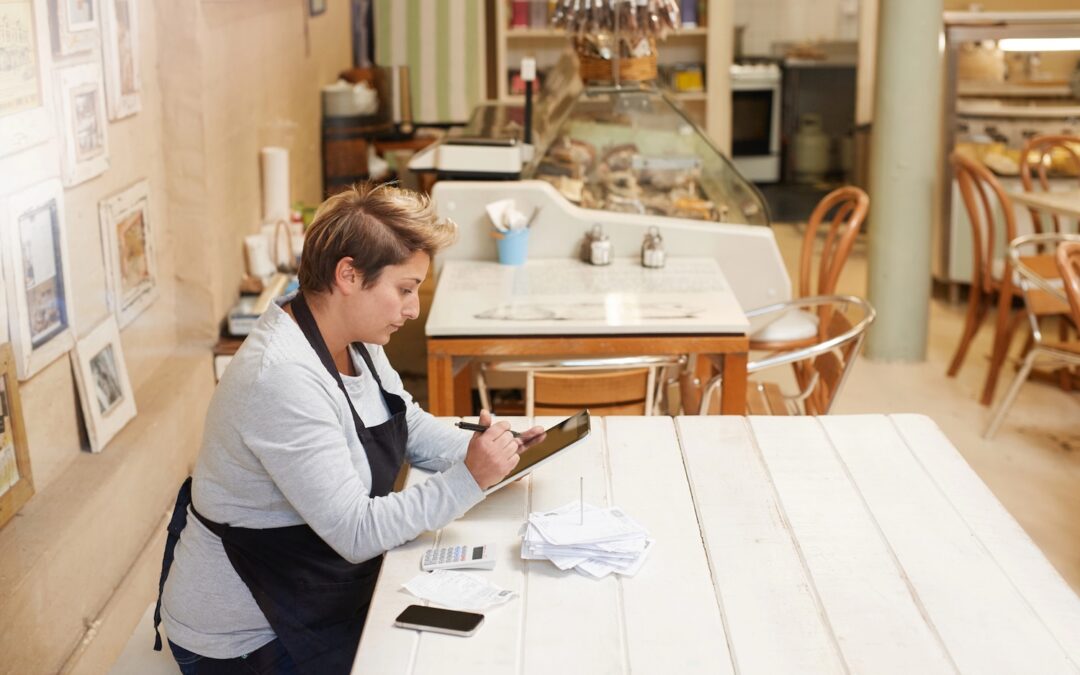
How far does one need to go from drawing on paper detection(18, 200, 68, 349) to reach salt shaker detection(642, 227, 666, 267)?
1.97m

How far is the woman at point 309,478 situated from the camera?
6.74ft

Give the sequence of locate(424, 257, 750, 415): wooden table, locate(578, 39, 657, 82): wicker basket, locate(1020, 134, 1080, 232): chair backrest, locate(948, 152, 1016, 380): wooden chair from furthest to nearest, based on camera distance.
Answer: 1. locate(1020, 134, 1080, 232): chair backrest
2. locate(948, 152, 1016, 380): wooden chair
3. locate(578, 39, 657, 82): wicker basket
4. locate(424, 257, 750, 415): wooden table

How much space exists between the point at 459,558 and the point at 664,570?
335 mm

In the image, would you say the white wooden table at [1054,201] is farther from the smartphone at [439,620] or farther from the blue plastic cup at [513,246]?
the smartphone at [439,620]

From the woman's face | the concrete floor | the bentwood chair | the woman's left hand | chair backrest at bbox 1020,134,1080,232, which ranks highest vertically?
the woman's face

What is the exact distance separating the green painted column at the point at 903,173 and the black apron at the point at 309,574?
13.4 ft

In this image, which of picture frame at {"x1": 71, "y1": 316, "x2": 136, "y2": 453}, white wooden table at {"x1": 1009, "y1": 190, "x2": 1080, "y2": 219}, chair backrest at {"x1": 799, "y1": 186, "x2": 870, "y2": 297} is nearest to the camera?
picture frame at {"x1": 71, "y1": 316, "x2": 136, "y2": 453}

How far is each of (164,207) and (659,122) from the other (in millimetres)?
1803

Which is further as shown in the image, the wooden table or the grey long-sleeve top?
the wooden table

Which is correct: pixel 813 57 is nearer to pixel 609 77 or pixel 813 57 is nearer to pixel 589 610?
pixel 609 77

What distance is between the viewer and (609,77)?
182 inches

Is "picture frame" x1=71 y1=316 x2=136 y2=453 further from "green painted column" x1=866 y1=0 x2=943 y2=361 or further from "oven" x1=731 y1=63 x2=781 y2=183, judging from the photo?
"oven" x1=731 y1=63 x2=781 y2=183

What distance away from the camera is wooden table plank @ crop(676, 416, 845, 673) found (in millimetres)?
1798

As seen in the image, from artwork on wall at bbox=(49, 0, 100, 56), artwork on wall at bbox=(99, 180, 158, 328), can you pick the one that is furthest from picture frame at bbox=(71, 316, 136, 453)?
artwork on wall at bbox=(49, 0, 100, 56)
